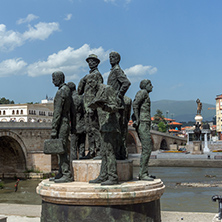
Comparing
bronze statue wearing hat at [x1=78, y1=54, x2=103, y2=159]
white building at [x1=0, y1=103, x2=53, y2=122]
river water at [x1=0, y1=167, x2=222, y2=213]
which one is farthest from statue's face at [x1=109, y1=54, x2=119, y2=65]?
white building at [x1=0, y1=103, x2=53, y2=122]

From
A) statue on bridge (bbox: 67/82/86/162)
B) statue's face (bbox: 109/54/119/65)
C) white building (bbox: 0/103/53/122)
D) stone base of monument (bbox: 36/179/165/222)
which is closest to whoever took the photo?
stone base of monument (bbox: 36/179/165/222)

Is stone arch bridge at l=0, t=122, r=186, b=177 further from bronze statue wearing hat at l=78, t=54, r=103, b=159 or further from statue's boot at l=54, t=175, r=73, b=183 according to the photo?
statue's boot at l=54, t=175, r=73, b=183

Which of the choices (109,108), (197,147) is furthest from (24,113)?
(109,108)

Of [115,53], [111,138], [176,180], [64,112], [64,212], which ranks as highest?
[115,53]

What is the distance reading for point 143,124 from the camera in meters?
7.46

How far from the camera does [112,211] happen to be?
6207mm

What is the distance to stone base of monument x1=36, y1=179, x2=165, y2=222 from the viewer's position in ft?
20.2

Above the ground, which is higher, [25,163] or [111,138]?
[111,138]

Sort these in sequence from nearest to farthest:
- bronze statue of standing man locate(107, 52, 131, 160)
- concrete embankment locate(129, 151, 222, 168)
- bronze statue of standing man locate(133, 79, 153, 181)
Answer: bronze statue of standing man locate(133, 79, 153, 181), bronze statue of standing man locate(107, 52, 131, 160), concrete embankment locate(129, 151, 222, 168)

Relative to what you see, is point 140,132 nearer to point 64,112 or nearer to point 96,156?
point 96,156

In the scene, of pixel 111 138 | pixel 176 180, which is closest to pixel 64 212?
pixel 111 138

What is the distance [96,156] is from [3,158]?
2954cm

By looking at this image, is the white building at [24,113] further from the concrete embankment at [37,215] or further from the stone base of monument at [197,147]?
the concrete embankment at [37,215]

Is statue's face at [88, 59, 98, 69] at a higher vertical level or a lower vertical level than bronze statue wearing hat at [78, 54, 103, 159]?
higher
